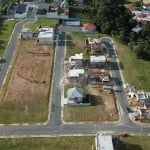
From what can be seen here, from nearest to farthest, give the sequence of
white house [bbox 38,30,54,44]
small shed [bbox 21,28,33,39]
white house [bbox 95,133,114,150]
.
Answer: white house [bbox 95,133,114,150] < white house [bbox 38,30,54,44] < small shed [bbox 21,28,33,39]

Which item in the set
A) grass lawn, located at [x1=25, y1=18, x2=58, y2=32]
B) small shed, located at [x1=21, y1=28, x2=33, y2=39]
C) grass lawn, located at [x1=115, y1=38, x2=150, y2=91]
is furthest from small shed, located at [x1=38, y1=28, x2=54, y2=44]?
grass lawn, located at [x1=115, y1=38, x2=150, y2=91]

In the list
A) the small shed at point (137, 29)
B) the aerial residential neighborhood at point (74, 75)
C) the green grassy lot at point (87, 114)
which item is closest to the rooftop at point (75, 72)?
the aerial residential neighborhood at point (74, 75)

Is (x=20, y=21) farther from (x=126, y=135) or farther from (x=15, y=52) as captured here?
(x=126, y=135)

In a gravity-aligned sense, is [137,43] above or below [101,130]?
above

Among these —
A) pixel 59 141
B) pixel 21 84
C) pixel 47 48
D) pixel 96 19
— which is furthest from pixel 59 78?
pixel 96 19

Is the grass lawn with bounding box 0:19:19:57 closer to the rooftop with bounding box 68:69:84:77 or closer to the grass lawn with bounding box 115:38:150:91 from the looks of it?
the rooftop with bounding box 68:69:84:77

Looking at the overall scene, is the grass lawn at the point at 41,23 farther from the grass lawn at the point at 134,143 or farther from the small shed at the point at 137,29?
the grass lawn at the point at 134,143
